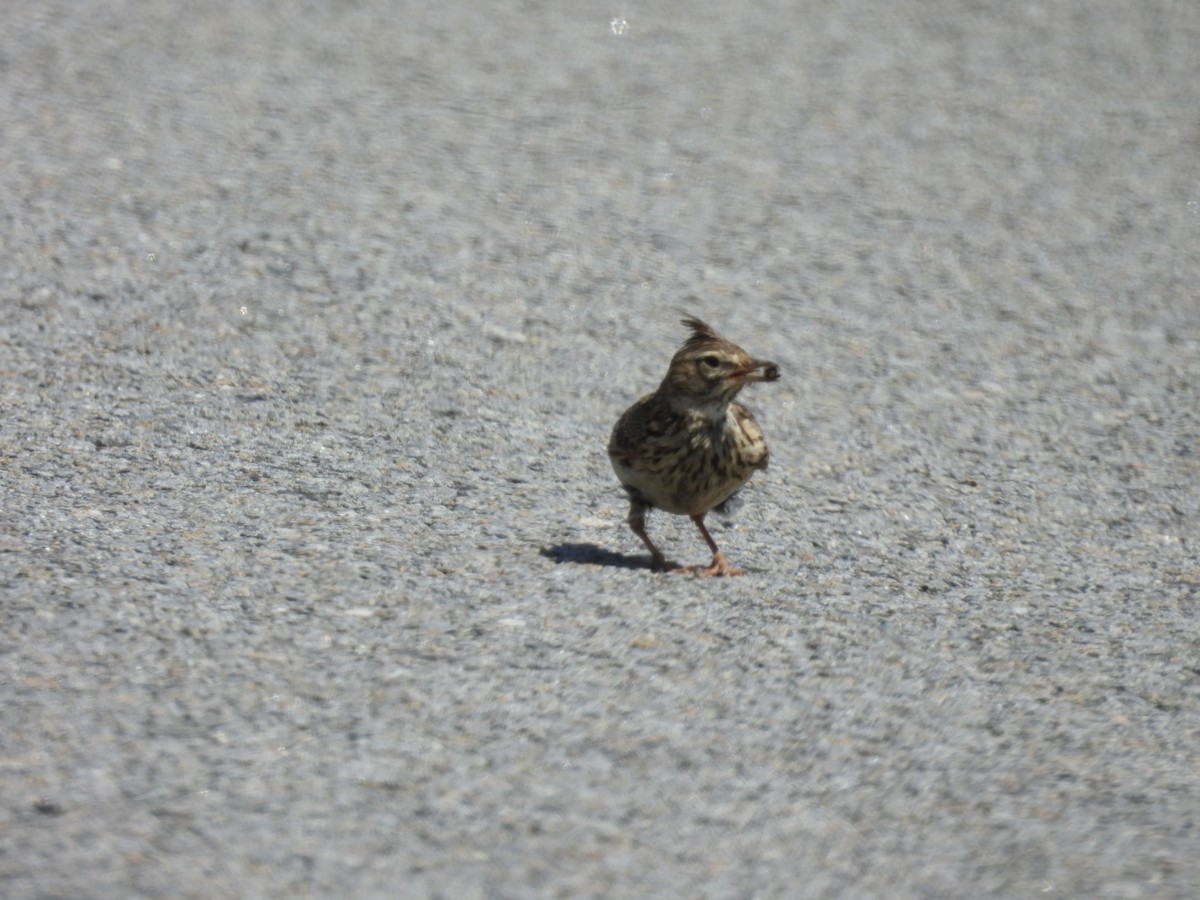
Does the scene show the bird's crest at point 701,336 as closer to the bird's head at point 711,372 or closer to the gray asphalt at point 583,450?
the bird's head at point 711,372

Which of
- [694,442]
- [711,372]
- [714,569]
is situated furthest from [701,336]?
[714,569]

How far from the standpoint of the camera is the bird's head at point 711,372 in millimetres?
5941

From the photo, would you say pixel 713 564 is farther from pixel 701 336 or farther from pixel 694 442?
pixel 701 336

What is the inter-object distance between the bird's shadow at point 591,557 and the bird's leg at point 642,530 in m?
0.04

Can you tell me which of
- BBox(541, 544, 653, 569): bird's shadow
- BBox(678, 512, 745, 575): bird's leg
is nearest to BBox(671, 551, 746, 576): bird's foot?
BBox(678, 512, 745, 575): bird's leg

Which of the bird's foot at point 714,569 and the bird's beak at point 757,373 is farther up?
the bird's beak at point 757,373

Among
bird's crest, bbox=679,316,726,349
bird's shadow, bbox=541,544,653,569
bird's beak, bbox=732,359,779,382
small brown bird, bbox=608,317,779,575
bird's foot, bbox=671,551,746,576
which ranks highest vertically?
bird's crest, bbox=679,316,726,349

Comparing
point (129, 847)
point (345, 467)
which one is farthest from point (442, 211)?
point (129, 847)

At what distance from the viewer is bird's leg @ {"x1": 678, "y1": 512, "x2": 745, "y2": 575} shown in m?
5.86

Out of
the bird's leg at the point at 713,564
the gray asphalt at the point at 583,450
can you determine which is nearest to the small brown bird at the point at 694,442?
the bird's leg at the point at 713,564

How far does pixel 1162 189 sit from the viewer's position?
10617mm

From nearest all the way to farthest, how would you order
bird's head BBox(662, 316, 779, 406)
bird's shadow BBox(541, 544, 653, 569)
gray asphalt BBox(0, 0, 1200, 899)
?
gray asphalt BBox(0, 0, 1200, 899) < bird's shadow BBox(541, 544, 653, 569) < bird's head BBox(662, 316, 779, 406)

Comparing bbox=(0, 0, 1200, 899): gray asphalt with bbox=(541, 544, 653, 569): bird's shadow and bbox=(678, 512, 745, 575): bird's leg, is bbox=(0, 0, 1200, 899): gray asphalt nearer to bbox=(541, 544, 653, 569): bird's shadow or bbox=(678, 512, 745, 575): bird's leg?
bbox=(541, 544, 653, 569): bird's shadow

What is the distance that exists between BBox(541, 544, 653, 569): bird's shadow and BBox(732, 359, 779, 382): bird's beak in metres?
0.79
